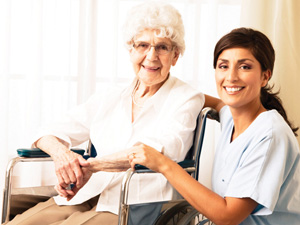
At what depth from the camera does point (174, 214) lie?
1.72 meters

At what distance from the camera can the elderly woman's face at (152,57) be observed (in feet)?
6.20

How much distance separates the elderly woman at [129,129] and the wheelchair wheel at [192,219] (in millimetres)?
95

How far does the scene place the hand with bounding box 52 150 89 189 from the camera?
179 cm

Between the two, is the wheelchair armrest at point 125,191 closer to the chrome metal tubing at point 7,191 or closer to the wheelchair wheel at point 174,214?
the wheelchair wheel at point 174,214

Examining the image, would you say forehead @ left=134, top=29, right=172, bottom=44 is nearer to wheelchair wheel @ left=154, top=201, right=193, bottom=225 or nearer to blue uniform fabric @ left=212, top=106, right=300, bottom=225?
blue uniform fabric @ left=212, top=106, right=300, bottom=225

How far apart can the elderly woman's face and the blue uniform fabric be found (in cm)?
45

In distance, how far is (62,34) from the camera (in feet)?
10.0

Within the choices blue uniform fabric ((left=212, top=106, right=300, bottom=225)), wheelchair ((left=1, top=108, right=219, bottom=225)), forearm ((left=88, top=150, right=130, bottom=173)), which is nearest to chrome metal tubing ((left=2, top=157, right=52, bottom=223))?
wheelchair ((left=1, top=108, right=219, bottom=225))

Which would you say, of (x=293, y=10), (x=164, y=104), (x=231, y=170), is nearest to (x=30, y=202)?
(x=164, y=104)

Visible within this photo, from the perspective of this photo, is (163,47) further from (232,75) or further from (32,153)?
(32,153)

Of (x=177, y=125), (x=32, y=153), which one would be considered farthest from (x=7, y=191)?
(x=177, y=125)

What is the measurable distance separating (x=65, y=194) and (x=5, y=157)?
55.1 inches

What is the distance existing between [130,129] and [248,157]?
1.89ft

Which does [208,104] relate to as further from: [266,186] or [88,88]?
[88,88]
